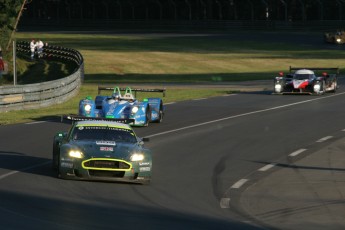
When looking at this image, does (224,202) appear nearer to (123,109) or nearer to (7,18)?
(123,109)

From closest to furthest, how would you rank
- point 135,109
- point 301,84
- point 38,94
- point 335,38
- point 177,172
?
point 177,172 → point 135,109 → point 38,94 → point 301,84 → point 335,38

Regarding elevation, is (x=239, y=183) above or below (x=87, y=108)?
below

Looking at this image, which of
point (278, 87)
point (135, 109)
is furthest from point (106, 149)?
point (278, 87)

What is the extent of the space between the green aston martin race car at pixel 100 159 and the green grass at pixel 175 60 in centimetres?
1544

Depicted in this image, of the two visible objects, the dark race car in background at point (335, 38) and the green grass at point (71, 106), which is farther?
the dark race car in background at point (335, 38)

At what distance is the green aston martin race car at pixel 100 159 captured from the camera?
56.2 ft

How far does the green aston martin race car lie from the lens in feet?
56.2

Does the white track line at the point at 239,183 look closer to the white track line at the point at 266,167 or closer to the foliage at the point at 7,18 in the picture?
the white track line at the point at 266,167

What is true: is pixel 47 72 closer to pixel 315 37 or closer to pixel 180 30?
pixel 315 37

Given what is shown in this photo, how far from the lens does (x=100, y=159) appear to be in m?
17.2

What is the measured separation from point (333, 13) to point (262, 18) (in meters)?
9.83

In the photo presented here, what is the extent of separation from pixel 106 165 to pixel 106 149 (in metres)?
0.38

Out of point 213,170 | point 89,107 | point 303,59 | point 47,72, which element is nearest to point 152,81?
point 47,72

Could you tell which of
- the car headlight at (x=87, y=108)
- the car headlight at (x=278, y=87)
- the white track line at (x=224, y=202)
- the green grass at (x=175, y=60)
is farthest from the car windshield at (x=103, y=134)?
the car headlight at (x=278, y=87)
